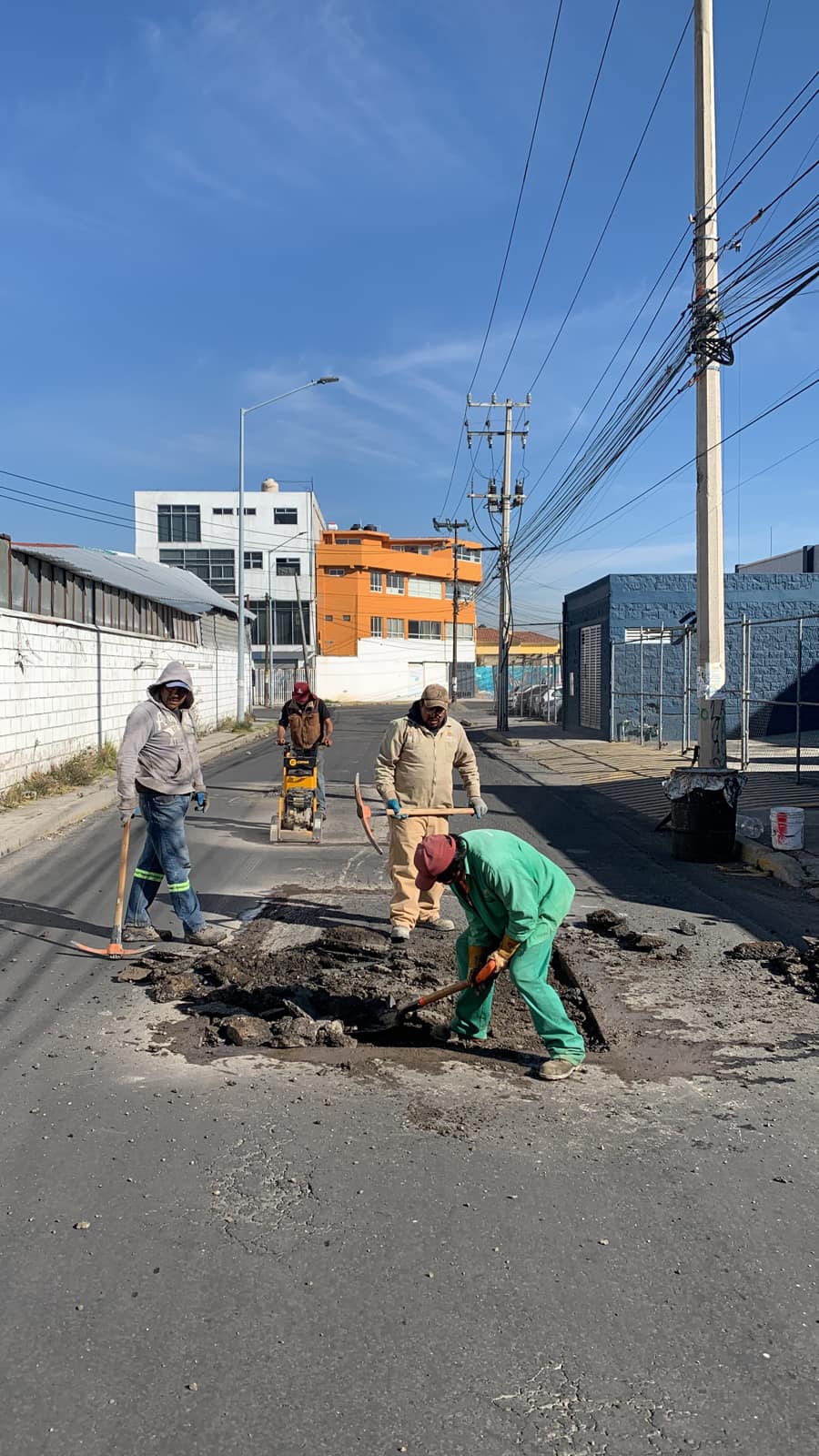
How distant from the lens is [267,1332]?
301cm

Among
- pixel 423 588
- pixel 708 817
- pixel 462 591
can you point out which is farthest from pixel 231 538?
pixel 708 817

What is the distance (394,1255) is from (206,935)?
4290 mm

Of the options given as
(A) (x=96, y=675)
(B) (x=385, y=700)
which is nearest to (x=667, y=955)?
(A) (x=96, y=675)

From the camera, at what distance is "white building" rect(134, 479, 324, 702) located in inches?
3118

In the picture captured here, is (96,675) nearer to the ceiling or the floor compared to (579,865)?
nearer to the ceiling

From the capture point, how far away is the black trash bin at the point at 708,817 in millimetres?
11438

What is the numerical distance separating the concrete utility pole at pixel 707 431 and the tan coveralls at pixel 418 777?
196 inches

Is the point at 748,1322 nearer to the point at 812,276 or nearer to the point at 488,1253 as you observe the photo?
the point at 488,1253

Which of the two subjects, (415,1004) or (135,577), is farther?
(135,577)

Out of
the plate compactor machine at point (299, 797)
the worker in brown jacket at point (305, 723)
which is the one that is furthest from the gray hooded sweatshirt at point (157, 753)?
the worker in brown jacket at point (305, 723)

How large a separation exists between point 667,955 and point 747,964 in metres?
0.51

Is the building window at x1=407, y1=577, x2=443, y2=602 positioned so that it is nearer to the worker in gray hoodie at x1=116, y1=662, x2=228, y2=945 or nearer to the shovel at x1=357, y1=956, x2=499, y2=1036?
the worker in gray hoodie at x1=116, y1=662, x2=228, y2=945

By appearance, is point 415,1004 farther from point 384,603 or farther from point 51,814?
point 384,603

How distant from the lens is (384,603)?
277 feet
